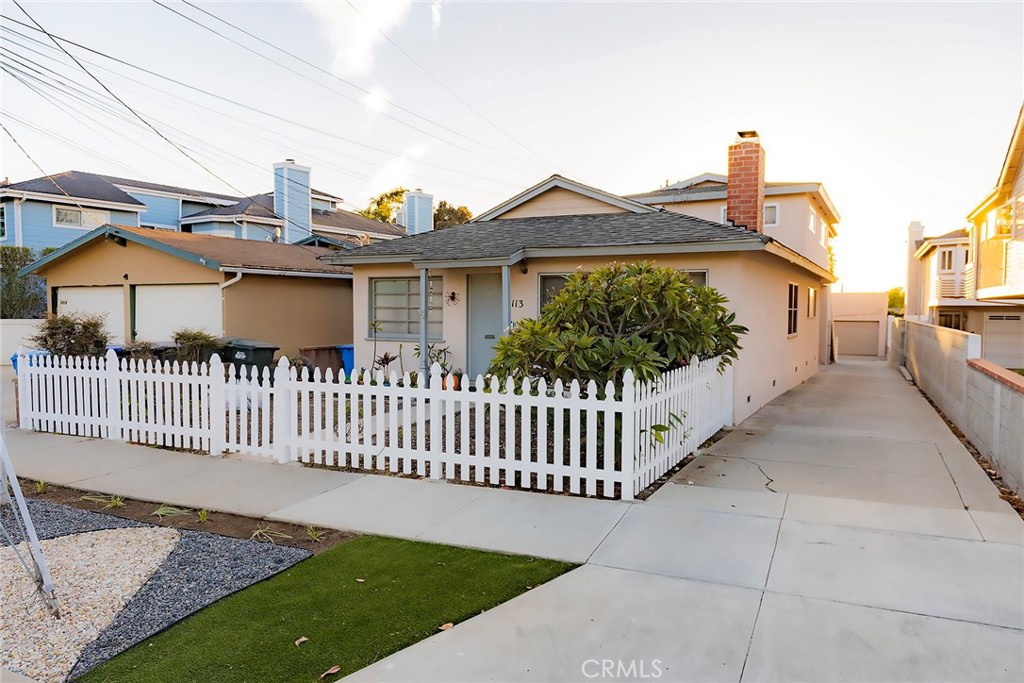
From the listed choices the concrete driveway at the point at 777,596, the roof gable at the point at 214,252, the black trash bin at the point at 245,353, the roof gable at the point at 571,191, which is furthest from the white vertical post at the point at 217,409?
the roof gable at the point at 571,191

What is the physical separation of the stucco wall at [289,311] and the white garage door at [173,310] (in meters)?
0.47

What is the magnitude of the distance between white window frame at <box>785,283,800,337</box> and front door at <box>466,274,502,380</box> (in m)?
6.50

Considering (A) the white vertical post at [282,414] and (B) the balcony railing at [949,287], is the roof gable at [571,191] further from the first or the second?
(B) the balcony railing at [949,287]

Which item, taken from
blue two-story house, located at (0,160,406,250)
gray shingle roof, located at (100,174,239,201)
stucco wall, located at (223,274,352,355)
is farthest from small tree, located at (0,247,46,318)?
stucco wall, located at (223,274,352,355)

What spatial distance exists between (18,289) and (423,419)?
75.6 feet

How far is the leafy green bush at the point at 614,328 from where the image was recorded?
6781 mm

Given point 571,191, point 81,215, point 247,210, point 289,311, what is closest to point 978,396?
point 571,191

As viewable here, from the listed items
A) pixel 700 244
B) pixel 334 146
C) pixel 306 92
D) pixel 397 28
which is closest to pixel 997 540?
pixel 700 244

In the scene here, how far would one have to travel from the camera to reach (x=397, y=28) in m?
16.3

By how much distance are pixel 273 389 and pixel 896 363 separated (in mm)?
23142

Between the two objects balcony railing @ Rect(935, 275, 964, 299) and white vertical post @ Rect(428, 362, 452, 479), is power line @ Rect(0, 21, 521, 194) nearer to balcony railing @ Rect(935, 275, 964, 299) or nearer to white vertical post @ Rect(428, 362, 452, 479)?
white vertical post @ Rect(428, 362, 452, 479)

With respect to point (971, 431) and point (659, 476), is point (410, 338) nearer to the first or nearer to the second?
point (659, 476)

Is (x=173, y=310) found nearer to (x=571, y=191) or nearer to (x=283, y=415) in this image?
(x=571, y=191)

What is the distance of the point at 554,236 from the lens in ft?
41.4
